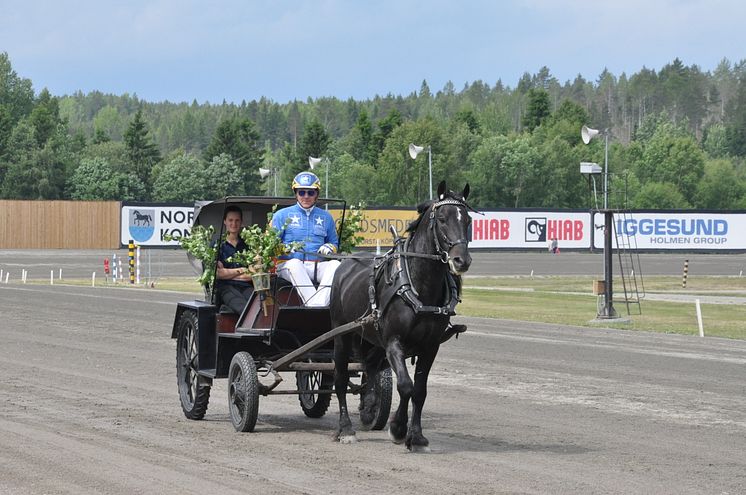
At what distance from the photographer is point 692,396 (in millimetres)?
15656

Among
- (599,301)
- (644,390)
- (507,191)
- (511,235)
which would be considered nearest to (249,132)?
(507,191)

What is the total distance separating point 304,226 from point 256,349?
4.33 feet

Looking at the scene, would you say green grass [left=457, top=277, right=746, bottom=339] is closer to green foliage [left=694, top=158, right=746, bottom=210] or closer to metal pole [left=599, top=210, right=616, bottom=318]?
metal pole [left=599, top=210, right=616, bottom=318]

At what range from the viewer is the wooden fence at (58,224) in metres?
84.8

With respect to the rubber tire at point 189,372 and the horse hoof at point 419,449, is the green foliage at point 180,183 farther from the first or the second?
the horse hoof at point 419,449

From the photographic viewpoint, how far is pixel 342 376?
11469 millimetres

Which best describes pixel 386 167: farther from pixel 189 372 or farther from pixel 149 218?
pixel 189 372

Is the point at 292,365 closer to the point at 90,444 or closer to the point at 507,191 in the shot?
the point at 90,444

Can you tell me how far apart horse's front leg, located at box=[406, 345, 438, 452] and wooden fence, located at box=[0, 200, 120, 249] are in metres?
76.8

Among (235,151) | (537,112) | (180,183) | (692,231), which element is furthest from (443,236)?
(537,112)

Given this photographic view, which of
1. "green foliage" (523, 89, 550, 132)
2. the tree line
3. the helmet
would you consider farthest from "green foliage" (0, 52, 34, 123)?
the helmet

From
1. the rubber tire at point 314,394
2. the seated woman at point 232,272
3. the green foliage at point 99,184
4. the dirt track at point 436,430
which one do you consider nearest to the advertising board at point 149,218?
the dirt track at point 436,430

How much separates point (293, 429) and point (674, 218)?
6807cm

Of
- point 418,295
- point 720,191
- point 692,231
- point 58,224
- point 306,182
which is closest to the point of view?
point 418,295
